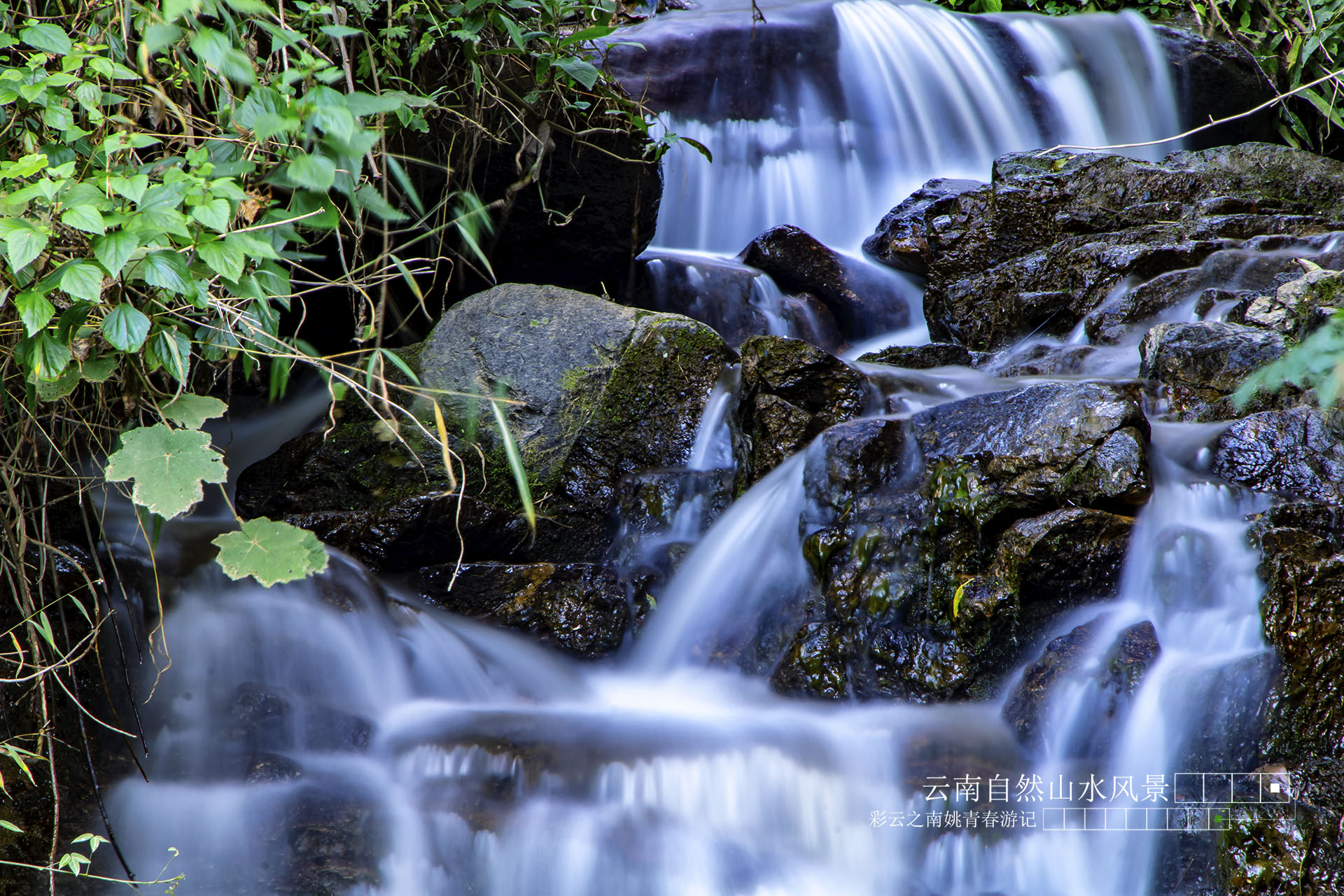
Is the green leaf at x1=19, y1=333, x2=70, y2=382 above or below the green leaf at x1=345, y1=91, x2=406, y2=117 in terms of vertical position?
below

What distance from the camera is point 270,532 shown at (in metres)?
2.06

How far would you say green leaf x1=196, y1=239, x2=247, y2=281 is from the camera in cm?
187

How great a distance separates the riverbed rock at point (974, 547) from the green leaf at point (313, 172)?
191 centimetres

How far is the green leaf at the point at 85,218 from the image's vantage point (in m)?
1.72

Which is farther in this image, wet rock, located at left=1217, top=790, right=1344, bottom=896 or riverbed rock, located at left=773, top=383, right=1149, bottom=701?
riverbed rock, located at left=773, top=383, right=1149, bottom=701

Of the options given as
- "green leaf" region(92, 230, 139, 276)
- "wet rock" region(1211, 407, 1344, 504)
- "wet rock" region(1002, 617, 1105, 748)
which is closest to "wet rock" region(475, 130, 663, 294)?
"green leaf" region(92, 230, 139, 276)

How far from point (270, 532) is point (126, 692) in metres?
1.11

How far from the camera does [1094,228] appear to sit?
546 cm

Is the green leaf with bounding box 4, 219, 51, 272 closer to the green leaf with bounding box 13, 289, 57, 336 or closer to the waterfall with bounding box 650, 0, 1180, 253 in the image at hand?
the green leaf with bounding box 13, 289, 57, 336

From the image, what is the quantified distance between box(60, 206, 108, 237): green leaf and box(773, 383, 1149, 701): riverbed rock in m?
2.18

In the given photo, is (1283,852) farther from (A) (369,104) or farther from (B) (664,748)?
(A) (369,104)

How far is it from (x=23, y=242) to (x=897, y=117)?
6198 millimetres

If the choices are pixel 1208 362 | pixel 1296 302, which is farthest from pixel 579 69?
pixel 1296 302

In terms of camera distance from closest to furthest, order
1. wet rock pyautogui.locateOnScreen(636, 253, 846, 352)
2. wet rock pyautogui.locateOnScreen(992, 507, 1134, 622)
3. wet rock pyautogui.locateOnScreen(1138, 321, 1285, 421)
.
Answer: wet rock pyautogui.locateOnScreen(992, 507, 1134, 622) < wet rock pyautogui.locateOnScreen(1138, 321, 1285, 421) < wet rock pyautogui.locateOnScreen(636, 253, 846, 352)
